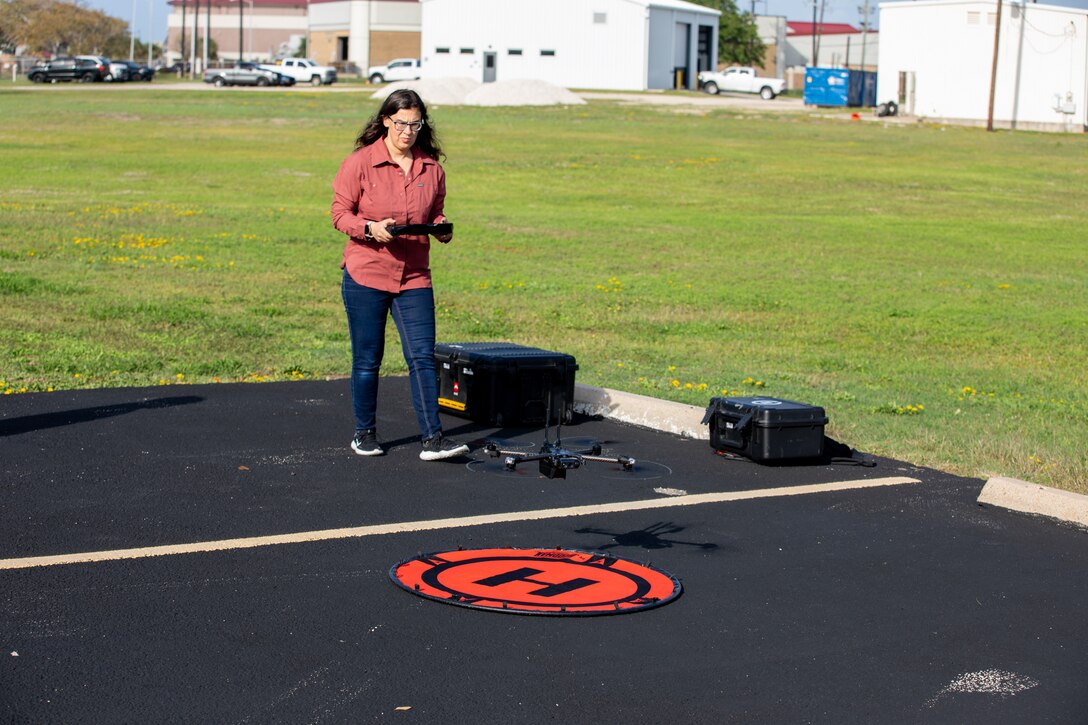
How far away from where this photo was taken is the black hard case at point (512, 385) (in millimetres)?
9039

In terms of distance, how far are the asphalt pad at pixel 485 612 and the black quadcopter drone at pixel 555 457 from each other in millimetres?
97

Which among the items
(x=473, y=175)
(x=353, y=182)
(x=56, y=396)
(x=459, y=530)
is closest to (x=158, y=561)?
(x=459, y=530)

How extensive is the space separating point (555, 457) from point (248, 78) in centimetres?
8450

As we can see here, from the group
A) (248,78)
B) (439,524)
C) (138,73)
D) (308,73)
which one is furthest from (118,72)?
(439,524)

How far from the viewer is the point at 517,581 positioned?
5.64m

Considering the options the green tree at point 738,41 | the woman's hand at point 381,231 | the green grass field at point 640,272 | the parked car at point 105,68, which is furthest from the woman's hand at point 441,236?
the green tree at point 738,41

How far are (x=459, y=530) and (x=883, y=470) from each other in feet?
9.39

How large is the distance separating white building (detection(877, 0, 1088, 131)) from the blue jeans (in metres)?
59.4

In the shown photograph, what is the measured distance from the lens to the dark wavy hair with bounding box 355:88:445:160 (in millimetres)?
7656

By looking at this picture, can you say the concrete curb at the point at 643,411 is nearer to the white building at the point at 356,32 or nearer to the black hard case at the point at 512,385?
the black hard case at the point at 512,385

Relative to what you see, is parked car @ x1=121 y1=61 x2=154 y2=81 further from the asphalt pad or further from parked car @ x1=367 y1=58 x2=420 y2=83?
the asphalt pad

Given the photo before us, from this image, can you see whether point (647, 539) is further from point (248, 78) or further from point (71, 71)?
point (71, 71)

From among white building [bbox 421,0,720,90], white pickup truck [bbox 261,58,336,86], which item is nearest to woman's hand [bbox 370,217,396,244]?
white building [bbox 421,0,720,90]

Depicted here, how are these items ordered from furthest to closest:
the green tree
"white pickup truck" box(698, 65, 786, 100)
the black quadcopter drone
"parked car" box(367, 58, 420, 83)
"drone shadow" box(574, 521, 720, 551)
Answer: the green tree
"parked car" box(367, 58, 420, 83)
"white pickup truck" box(698, 65, 786, 100)
the black quadcopter drone
"drone shadow" box(574, 521, 720, 551)
